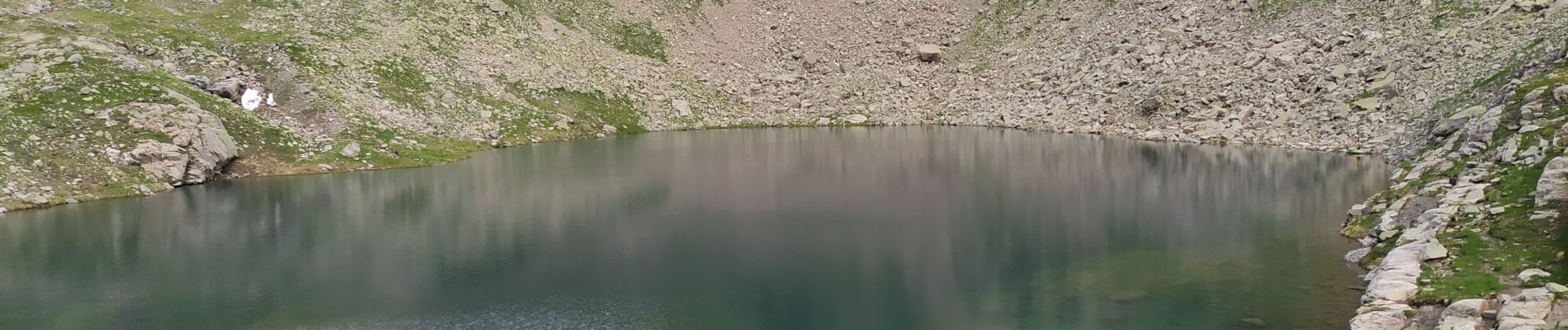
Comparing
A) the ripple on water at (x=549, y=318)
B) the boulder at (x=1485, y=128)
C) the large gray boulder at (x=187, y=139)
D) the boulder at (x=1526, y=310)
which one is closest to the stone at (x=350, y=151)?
the large gray boulder at (x=187, y=139)

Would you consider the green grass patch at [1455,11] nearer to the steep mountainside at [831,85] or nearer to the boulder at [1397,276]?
the steep mountainside at [831,85]

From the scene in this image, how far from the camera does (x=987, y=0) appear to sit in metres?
129

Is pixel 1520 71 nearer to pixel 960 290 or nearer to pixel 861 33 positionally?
pixel 960 290

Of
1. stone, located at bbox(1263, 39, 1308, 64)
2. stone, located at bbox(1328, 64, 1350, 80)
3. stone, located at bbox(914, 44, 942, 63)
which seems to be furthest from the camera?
stone, located at bbox(914, 44, 942, 63)

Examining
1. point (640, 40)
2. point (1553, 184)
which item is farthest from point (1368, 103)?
point (640, 40)

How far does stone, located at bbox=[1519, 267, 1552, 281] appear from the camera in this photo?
84.2 feet

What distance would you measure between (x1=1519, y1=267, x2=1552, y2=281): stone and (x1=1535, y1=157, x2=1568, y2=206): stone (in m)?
6.09

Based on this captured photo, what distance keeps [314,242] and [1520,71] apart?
6774 cm

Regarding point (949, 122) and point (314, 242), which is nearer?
point (314, 242)

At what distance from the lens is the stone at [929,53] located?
12169cm

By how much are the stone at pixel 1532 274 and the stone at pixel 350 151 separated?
70733mm

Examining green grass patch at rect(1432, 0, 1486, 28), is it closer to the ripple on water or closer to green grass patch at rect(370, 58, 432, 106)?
the ripple on water

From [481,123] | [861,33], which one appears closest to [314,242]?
[481,123]

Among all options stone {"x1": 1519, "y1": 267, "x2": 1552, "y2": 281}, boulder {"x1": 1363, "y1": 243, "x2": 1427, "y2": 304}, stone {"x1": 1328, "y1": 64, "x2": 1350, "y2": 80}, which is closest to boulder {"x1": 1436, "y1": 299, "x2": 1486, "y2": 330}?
stone {"x1": 1519, "y1": 267, "x2": 1552, "y2": 281}
